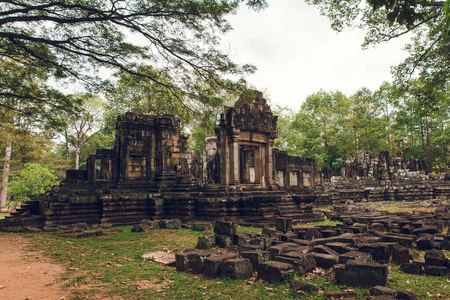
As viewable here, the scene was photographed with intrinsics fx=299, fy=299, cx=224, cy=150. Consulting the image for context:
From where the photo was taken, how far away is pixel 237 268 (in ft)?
14.8

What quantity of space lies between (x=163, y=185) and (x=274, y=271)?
30.9ft

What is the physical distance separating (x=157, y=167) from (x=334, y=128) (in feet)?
92.1

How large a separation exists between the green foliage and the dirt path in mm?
15760

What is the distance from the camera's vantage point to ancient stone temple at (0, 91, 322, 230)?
37.6 feet

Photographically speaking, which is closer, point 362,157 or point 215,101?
point 215,101

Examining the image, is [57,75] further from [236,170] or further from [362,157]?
[362,157]

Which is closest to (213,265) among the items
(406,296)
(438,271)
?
(406,296)

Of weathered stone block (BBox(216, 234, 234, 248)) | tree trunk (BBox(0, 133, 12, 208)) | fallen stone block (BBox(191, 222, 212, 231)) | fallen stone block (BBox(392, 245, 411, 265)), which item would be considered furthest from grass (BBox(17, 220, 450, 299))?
tree trunk (BBox(0, 133, 12, 208))

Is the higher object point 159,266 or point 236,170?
point 236,170

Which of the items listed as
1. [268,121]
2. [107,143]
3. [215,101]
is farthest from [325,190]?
[107,143]

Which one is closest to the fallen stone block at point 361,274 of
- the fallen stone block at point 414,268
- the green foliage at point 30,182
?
the fallen stone block at point 414,268

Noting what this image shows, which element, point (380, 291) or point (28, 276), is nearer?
point (380, 291)

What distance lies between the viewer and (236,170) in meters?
13.0

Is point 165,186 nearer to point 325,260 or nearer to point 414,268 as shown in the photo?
point 325,260
